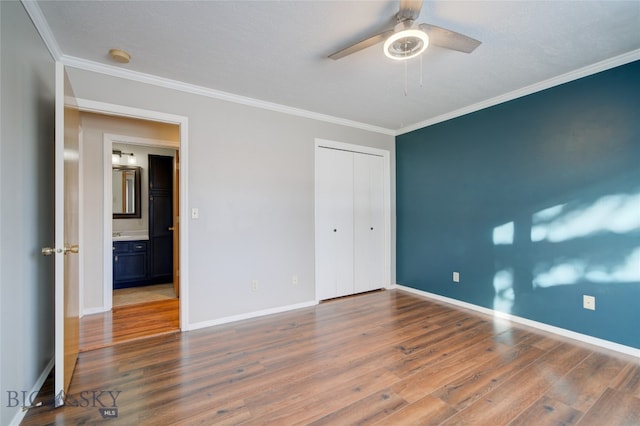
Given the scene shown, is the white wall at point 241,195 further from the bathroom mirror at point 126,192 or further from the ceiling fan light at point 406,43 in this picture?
the bathroom mirror at point 126,192

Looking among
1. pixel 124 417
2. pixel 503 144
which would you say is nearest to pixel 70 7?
pixel 124 417

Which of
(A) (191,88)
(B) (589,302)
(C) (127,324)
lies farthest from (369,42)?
(C) (127,324)

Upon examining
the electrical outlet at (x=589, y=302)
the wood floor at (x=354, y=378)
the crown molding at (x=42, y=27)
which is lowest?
the wood floor at (x=354, y=378)

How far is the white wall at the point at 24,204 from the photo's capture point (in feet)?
4.93

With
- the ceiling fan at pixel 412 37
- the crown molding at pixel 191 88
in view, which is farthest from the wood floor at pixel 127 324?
the ceiling fan at pixel 412 37

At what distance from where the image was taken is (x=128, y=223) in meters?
5.00

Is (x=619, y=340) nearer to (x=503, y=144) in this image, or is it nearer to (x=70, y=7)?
(x=503, y=144)

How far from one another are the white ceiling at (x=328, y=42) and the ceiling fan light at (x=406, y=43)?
0.25 metres

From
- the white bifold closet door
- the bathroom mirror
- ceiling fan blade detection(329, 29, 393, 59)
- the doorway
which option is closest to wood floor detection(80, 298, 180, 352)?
the doorway

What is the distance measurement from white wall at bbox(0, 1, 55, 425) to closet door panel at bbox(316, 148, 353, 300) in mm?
2589

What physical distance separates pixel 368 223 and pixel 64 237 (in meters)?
3.38

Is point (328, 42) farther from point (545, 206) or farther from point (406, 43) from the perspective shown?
point (545, 206)

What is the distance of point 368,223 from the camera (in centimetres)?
431

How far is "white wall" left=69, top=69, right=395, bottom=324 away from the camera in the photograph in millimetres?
2920
